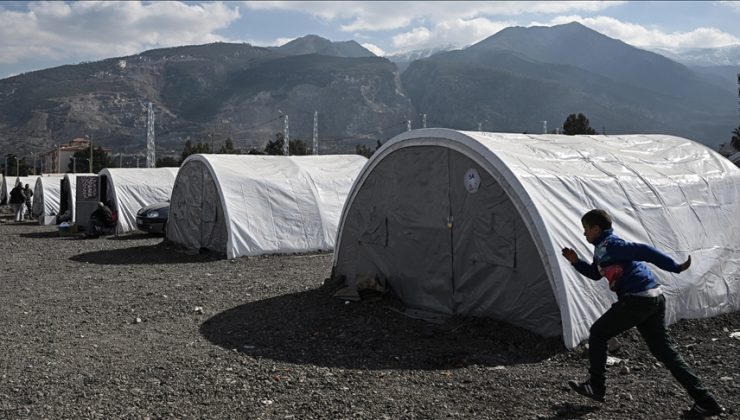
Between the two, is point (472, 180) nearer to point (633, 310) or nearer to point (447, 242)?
point (447, 242)

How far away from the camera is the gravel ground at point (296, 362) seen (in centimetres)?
583

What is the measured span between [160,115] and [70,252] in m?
166

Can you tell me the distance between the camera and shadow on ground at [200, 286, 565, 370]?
24.0ft

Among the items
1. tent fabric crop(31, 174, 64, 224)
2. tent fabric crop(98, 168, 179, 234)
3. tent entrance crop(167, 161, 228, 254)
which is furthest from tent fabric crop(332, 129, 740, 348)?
tent fabric crop(31, 174, 64, 224)

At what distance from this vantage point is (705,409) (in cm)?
532

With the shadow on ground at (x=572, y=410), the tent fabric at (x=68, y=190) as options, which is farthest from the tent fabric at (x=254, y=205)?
the shadow on ground at (x=572, y=410)

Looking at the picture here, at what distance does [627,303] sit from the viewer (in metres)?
5.50

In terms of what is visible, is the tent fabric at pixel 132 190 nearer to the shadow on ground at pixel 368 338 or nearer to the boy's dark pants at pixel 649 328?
the shadow on ground at pixel 368 338

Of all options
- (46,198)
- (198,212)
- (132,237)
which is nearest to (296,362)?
(198,212)

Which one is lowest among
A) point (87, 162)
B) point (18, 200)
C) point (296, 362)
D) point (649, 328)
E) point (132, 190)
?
point (18, 200)

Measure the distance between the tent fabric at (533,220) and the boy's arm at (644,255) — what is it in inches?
73.2

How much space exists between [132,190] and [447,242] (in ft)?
62.0

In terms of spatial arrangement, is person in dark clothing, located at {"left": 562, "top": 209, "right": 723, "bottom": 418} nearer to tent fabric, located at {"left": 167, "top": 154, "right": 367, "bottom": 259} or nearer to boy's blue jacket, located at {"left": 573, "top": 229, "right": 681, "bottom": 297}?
boy's blue jacket, located at {"left": 573, "top": 229, "right": 681, "bottom": 297}

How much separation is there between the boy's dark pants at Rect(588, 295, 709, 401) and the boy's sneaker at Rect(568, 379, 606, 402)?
45 millimetres
